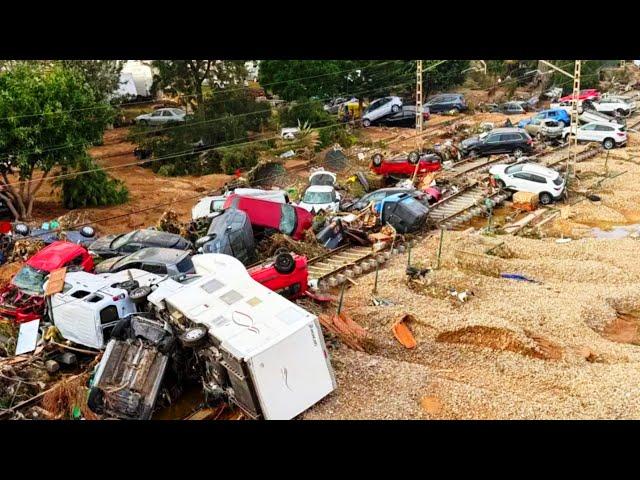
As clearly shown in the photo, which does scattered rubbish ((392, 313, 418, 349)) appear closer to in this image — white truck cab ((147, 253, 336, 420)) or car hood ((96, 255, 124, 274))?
white truck cab ((147, 253, 336, 420))

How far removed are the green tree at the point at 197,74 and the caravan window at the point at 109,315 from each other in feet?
83.3

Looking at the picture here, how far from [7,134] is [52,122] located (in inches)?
58.1

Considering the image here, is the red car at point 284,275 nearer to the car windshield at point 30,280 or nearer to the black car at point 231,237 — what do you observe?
the black car at point 231,237

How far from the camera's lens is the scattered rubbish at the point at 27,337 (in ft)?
41.3

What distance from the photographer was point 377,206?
64.6 ft

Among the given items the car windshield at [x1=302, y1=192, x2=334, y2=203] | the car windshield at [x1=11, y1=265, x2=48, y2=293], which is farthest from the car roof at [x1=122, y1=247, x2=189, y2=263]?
the car windshield at [x1=302, y1=192, x2=334, y2=203]

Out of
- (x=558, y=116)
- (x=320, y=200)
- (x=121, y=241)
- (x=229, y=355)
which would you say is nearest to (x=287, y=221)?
(x=320, y=200)

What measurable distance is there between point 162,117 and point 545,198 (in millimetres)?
22659

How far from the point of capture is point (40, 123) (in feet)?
67.1

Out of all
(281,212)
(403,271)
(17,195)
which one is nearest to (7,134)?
(17,195)

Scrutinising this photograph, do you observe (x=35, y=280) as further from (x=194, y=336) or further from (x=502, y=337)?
(x=502, y=337)

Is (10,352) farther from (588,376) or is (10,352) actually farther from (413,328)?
(588,376)

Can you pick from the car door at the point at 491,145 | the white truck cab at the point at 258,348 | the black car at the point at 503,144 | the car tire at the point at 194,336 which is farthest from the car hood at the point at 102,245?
the car door at the point at 491,145

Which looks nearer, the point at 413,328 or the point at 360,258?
the point at 413,328
